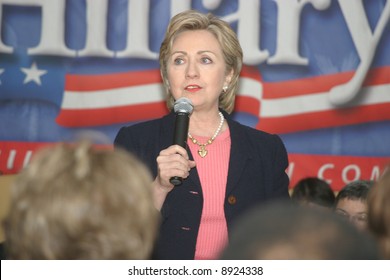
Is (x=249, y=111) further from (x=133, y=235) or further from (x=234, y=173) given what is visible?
(x=133, y=235)

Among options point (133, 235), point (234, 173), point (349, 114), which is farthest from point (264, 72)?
point (133, 235)

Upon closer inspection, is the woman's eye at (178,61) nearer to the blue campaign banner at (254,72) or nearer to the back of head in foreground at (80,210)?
the back of head in foreground at (80,210)

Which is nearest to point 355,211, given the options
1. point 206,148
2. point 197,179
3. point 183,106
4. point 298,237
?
point 206,148

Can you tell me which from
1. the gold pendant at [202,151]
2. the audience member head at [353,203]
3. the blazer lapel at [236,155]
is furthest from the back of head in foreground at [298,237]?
the audience member head at [353,203]

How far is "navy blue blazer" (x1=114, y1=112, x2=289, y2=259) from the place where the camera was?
2.99 meters

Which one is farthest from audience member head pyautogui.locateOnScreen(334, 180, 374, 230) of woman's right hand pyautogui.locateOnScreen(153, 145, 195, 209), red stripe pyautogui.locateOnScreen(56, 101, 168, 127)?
woman's right hand pyautogui.locateOnScreen(153, 145, 195, 209)

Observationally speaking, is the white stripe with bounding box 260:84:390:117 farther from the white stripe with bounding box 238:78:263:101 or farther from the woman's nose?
the woman's nose

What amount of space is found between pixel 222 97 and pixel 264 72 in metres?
1.99

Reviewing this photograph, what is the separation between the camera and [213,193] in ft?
10.1

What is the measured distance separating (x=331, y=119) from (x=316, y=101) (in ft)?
0.50

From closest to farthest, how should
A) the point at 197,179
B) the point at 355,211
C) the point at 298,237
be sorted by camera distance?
the point at 298,237, the point at 197,179, the point at 355,211

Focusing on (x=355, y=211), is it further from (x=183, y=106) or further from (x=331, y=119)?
(x=183, y=106)

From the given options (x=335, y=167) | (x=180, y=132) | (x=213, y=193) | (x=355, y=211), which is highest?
(x=180, y=132)

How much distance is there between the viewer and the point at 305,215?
3.95ft
